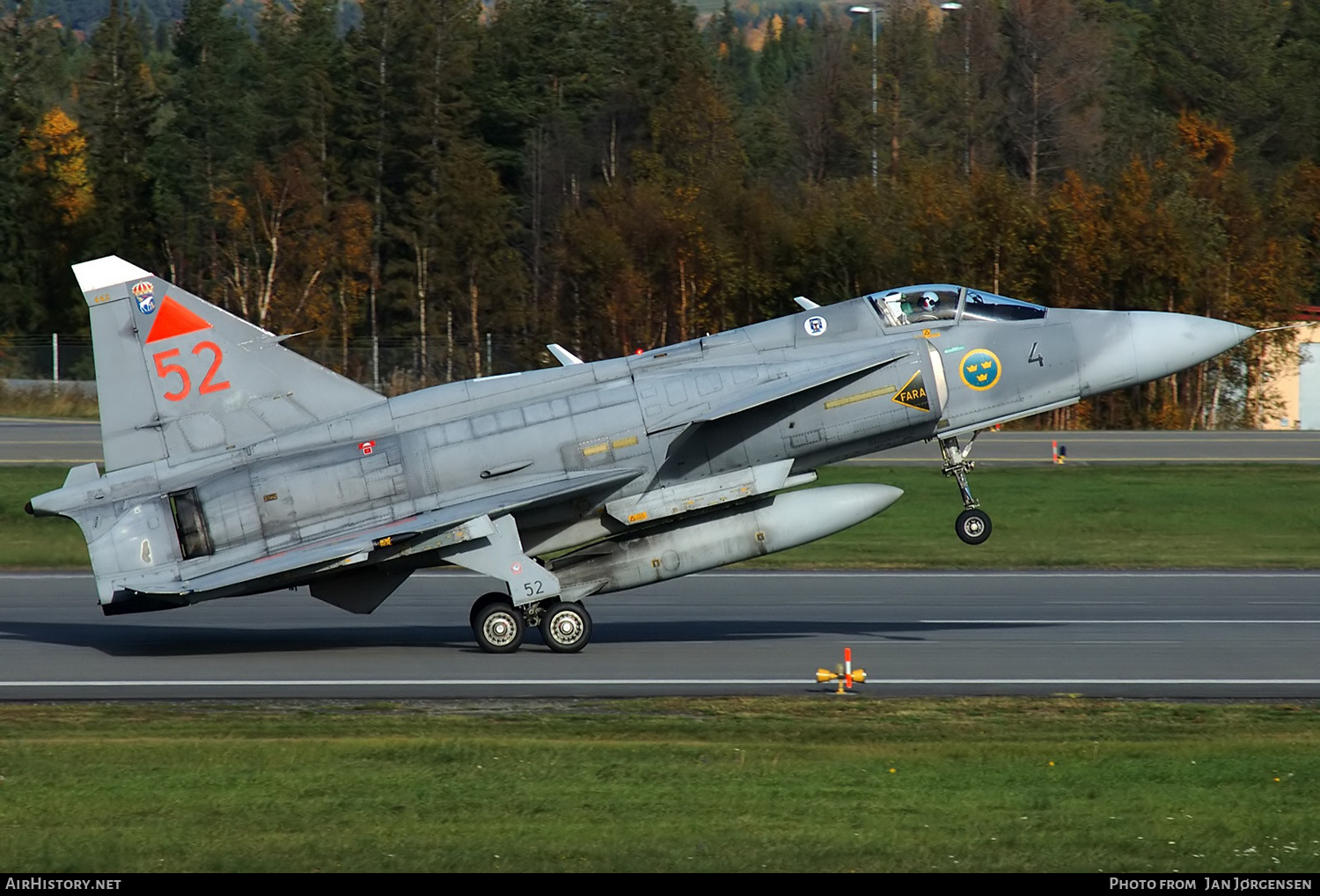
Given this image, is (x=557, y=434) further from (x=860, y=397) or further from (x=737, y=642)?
(x=860, y=397)

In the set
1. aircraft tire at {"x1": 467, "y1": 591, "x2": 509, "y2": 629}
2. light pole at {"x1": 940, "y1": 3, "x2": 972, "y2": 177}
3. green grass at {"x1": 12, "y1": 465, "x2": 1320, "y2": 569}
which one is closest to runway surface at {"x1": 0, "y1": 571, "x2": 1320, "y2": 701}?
aircraft tire at {"x1": 467, "y1": 591, "x2": 509, "y2": 629}

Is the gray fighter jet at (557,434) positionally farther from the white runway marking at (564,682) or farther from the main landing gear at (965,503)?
the white runway marking at (564,682)

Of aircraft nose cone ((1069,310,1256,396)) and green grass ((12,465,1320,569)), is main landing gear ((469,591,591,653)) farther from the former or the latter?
green grass ((12,465,1320,569))

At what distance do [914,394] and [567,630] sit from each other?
457 cm

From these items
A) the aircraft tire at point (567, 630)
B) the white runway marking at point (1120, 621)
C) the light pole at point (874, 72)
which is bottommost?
the white runway marking at point (1120, 621)

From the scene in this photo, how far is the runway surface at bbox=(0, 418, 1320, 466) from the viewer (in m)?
36.2

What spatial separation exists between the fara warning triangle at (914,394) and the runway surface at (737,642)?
2.66 m

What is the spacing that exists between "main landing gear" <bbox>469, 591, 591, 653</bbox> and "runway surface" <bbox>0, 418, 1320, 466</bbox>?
728 inches

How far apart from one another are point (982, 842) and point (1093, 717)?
13.6 feet

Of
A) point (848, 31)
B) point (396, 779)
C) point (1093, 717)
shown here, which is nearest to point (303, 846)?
point (396, 779)

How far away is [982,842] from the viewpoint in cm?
949

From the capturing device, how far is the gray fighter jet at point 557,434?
16609mm

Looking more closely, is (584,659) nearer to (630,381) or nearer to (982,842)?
(630,381)

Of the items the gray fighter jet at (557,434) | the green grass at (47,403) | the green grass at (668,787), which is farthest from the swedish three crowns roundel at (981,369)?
the green grass at (47,403)
